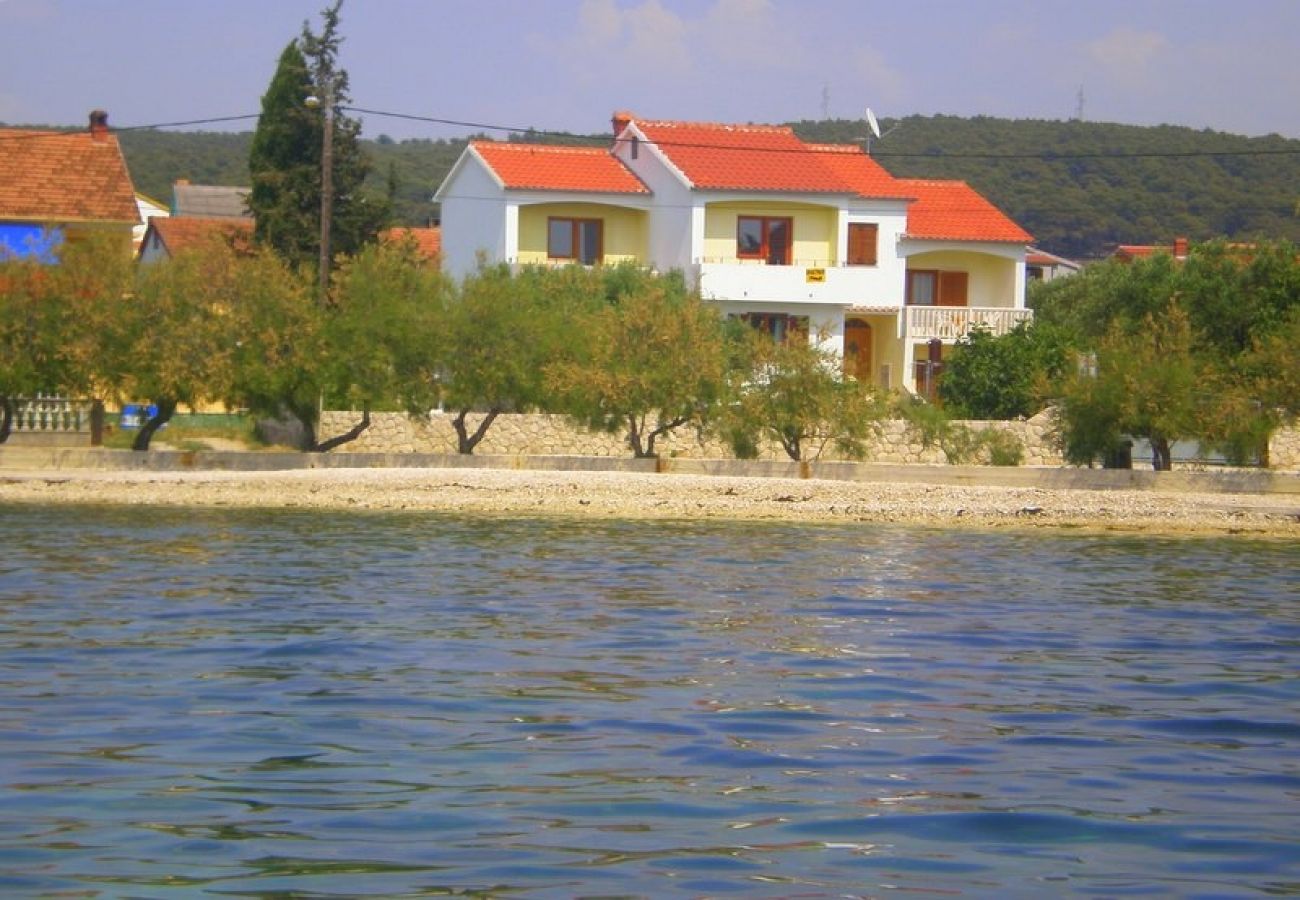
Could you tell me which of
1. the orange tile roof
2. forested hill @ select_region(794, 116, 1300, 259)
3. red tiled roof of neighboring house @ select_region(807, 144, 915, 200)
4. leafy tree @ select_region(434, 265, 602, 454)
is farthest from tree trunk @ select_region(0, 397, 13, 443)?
forested hill @ select_region(794, 116, 1300, 259)

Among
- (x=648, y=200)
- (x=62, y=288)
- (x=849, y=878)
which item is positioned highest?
(x=648, y=200)

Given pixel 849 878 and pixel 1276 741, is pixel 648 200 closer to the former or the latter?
pixel 1276 741

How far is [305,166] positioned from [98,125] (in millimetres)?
13503

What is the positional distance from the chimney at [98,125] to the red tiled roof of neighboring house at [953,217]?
24.8 meters

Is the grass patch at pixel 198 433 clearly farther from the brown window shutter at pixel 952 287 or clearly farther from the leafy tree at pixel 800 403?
the brown window shutter at pixel 952 287

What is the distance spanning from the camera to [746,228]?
53812 mm

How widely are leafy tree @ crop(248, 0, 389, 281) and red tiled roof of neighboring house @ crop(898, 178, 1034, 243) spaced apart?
17.3 meters

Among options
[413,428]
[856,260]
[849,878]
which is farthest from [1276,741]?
[856,260]

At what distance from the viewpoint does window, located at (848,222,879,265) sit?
55.1m

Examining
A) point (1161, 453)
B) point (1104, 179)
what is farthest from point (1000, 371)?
point (1104, 179)

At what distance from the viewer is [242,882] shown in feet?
28.9

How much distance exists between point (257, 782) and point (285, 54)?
136ft

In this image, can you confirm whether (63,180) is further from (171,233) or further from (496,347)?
(496,347)

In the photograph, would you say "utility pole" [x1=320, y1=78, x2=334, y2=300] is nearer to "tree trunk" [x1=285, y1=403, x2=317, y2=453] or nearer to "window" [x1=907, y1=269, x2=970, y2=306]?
"tree trunk" [x1=285, y1=403, x2=317, y2=453]
